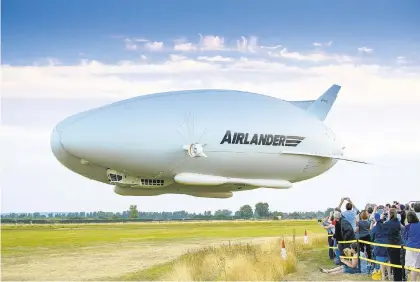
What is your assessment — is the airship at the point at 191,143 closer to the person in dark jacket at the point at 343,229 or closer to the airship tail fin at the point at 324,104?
the airship tail fin at the point at 324,104

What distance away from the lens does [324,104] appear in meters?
30.1

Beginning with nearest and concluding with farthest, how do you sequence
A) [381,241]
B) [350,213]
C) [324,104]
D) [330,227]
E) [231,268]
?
[381,241], [350,213], [231,268], [330,227], [324,104]

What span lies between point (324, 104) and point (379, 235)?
11.9 meters

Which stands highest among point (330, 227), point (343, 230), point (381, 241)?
point (330, 227)

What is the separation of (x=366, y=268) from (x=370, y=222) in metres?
1.59

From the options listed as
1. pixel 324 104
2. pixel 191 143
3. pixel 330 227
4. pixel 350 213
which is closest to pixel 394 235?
pixel 350 213

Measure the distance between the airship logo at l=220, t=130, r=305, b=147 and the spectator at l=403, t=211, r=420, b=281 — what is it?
24.7 feet

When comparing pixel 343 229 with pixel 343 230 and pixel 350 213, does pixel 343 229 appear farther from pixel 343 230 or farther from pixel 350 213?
pixel 350 213

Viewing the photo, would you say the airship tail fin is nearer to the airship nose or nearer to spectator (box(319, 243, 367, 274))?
spectator (box(319, 243, 367, 274))

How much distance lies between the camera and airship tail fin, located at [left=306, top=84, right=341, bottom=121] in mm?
29297

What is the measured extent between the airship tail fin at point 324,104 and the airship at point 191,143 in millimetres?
2314

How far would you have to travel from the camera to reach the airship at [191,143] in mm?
21734

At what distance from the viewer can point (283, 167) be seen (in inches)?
1003

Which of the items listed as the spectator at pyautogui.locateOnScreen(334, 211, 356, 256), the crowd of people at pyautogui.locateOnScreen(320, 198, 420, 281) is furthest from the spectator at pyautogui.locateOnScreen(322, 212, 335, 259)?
the spectator at pyautogui.locateOnScreen(334, 211, 356, 256)
